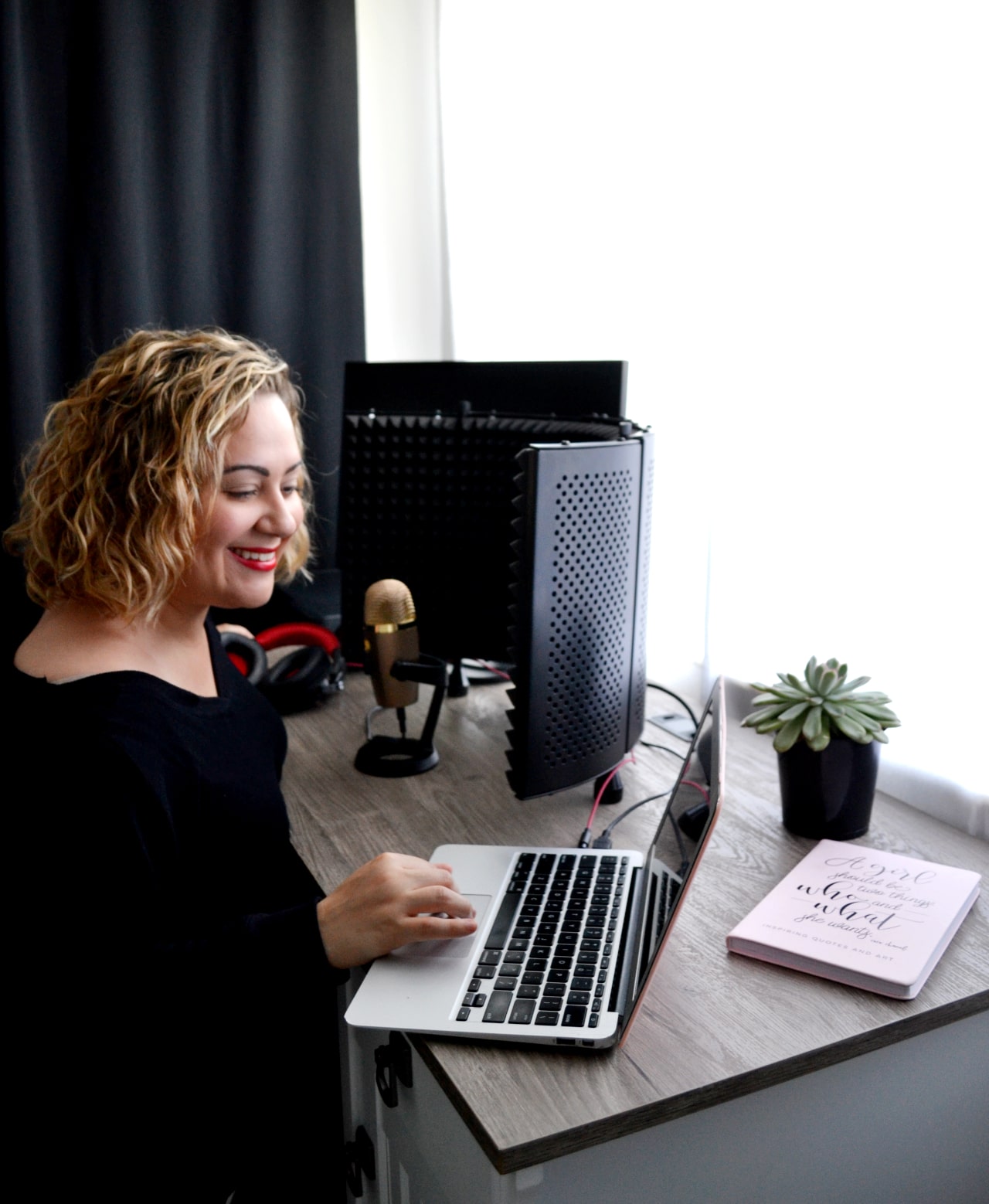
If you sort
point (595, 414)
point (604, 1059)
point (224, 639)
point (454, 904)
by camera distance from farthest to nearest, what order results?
point (224, 639) → point (595, 414) → point (454, 904) → point (604, 1059)

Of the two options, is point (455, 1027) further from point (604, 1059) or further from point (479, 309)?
point (479, 309)

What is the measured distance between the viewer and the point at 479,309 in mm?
2201

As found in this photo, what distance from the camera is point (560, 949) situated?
88cm

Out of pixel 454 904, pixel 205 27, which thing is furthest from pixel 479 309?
pixel 454 904

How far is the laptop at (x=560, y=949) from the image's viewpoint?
0.79 m

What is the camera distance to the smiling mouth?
3.79 ft

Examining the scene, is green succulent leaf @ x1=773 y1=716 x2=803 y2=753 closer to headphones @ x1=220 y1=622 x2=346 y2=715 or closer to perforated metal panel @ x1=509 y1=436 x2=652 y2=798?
perforated metal panel @ x1=509 y1=436 x2=652 y2=798

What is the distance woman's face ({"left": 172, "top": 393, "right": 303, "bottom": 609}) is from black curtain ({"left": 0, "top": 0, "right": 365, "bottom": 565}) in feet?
3.97

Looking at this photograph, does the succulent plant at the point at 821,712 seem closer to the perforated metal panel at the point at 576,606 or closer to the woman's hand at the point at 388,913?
the perforated metal panel at the point at 576,606

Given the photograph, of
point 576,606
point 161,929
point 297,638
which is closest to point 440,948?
point 161,929

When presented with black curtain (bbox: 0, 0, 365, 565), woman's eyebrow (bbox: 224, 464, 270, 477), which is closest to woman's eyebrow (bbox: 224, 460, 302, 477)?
woman's eyebrow (bbox: 224, 464, 270, 477)

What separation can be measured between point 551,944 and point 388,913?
0.14 meters

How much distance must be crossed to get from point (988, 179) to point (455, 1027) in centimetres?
99

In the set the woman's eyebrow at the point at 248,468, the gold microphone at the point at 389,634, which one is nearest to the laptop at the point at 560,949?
the gold microphone at the point at 389,634
